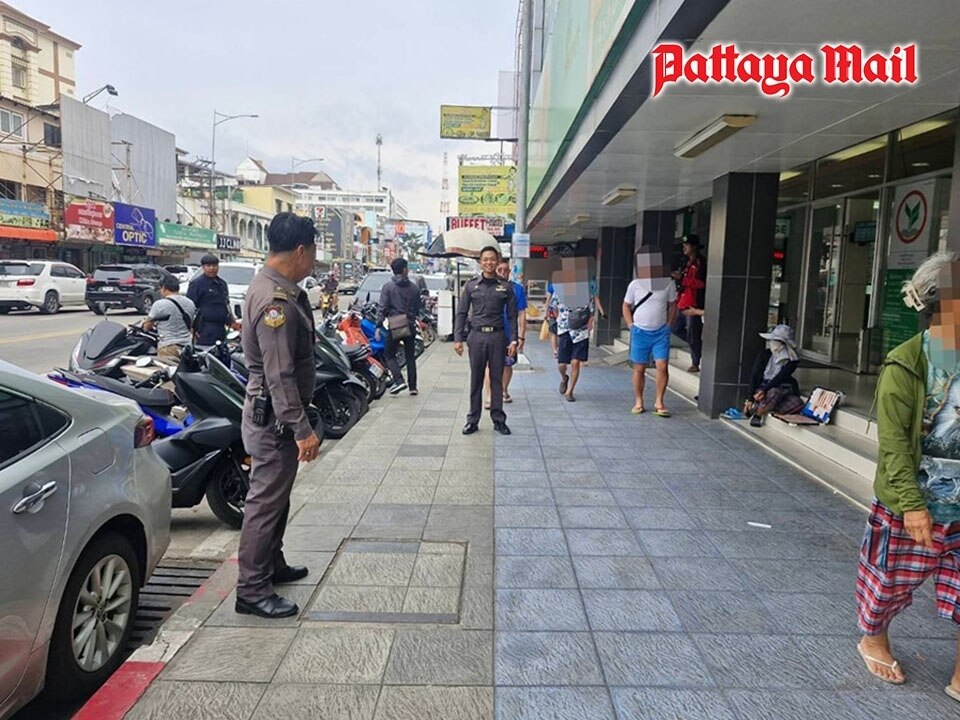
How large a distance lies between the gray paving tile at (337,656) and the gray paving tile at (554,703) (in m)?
0.55

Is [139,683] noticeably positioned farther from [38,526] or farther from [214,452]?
[214,452]

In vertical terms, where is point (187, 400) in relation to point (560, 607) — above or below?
above

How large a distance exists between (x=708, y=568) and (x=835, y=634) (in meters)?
0.79

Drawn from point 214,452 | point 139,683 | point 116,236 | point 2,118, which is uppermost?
point 2,118

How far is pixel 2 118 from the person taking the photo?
29.0 metres

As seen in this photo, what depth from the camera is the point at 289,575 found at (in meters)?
3.70

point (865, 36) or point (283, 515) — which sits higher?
point (865, 36)

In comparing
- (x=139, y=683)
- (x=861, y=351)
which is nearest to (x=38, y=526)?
(x=139, y=683)

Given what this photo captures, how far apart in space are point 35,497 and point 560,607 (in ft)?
7.64

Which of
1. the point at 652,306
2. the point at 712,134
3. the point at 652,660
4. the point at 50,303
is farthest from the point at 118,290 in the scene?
the point at 652,660

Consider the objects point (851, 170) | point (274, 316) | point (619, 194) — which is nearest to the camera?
point (274, 316)

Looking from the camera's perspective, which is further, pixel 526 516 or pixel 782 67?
pixel 526 516

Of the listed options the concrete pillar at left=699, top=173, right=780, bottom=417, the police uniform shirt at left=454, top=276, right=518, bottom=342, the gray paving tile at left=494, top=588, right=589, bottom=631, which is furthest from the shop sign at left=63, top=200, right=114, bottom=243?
the gray paving tile at left=494, top=588, right=589, bottom=631

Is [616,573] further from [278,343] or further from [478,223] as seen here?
[478,223]
